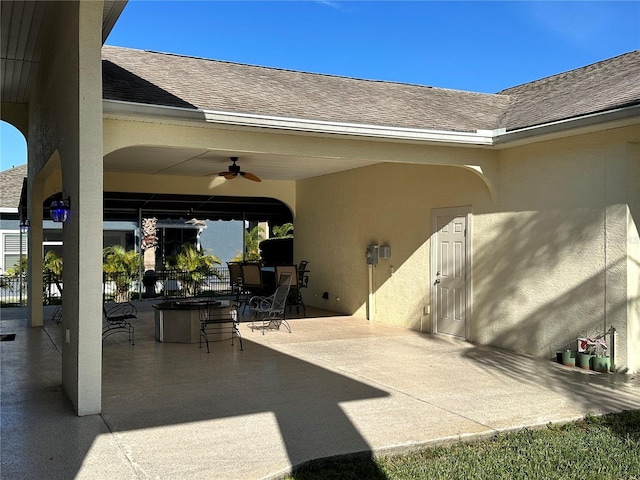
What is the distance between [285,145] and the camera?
7.74 metres

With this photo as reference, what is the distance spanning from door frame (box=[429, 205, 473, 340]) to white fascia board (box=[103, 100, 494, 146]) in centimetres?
155

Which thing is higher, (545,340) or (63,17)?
(63,17)

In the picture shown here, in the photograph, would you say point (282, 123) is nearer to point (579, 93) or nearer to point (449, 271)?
point (449, 271)

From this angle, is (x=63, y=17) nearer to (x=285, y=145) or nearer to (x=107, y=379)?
(x=285, y=145)

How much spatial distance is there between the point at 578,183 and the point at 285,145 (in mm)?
3906

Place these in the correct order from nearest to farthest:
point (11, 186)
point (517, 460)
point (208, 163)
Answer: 1. point (517, 460)
2. point (208, 163)
3. point (11, 186)

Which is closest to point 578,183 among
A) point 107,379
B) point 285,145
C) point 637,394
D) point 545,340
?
point 545,340

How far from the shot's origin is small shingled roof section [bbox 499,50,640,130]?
7293mm

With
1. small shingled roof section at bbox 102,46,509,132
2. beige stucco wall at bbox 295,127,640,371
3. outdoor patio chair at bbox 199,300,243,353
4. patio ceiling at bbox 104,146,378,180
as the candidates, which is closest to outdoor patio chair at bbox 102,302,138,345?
outdoor patio chair at bbox 199,300,243,353

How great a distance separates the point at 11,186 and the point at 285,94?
1786 centimetres

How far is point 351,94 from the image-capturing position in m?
9.96

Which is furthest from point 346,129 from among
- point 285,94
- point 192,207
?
point 192,207

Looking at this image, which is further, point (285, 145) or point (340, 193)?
point (340, 193)

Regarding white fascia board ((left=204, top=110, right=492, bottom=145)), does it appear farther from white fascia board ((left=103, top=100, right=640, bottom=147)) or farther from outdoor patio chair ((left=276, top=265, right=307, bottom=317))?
outdoor patio chair ((left=276, top=265, right=307, bottom=317))
